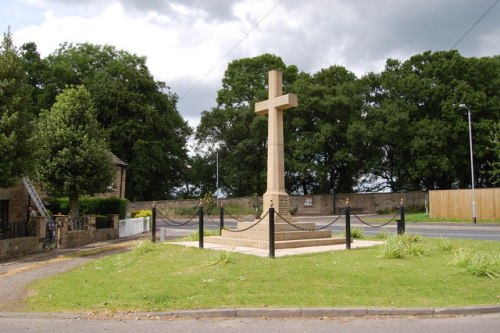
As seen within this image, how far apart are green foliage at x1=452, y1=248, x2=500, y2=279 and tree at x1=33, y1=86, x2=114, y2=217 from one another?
55.9 ft

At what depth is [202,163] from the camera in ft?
185

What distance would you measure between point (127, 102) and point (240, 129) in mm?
11987

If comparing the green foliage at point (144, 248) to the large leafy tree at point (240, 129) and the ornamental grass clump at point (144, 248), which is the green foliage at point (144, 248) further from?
the large leafy tree at point (240, 129)

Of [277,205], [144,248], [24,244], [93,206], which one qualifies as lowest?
[24,244]

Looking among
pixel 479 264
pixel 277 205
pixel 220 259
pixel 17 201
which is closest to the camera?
pixel 479 264

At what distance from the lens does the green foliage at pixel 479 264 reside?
9852 millimetres

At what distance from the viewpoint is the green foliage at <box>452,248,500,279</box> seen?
388 inches

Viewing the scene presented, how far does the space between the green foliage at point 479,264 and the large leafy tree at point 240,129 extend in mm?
36904

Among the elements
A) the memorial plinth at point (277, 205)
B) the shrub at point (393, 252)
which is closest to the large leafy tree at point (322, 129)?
the memorial plinth at point (277, 205)

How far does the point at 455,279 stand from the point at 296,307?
372cm

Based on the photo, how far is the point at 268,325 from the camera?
7141 mm

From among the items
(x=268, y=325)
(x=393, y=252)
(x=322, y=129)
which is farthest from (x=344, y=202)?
(x=268, y=325)

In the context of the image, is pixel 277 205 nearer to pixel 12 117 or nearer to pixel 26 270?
pixel 26 270

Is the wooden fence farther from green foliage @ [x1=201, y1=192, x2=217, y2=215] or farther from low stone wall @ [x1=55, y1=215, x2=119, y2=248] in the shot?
low stone wall @ [x1=55, y1=215, x2=119, y2=248]
